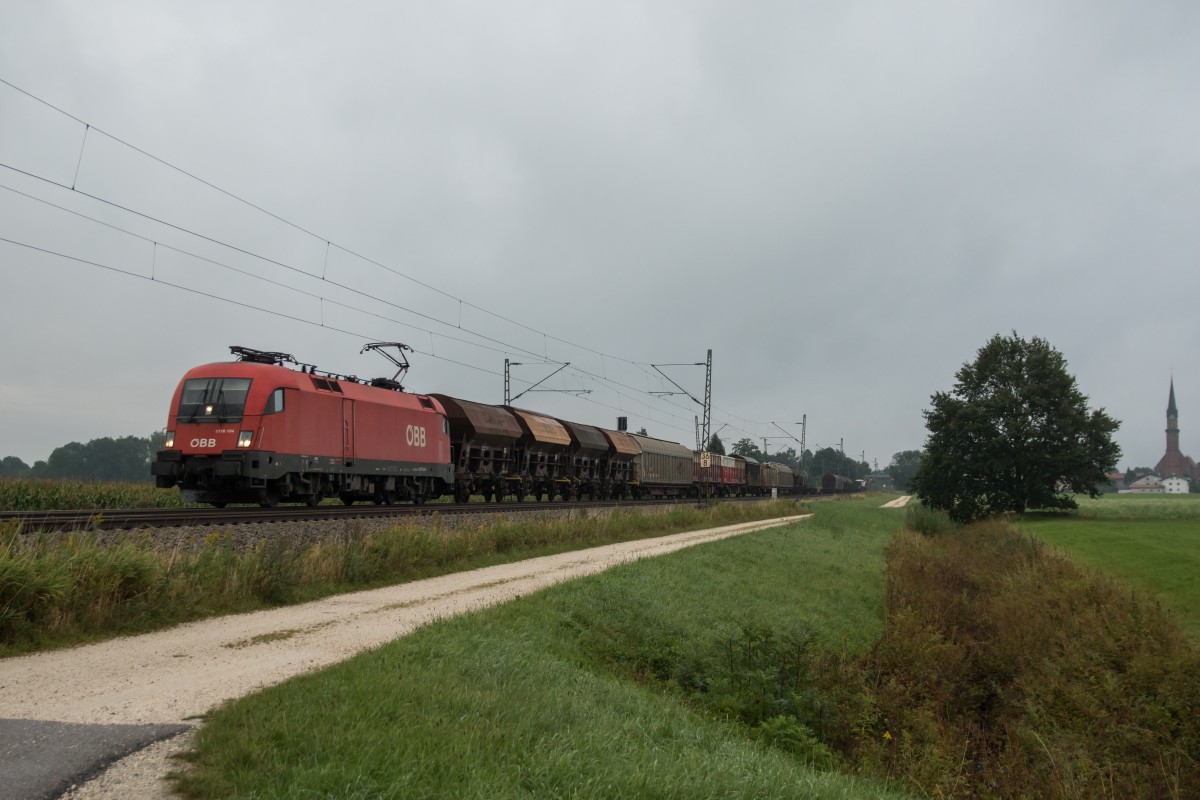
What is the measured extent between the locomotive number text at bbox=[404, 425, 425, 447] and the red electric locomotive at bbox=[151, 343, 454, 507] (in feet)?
3.77

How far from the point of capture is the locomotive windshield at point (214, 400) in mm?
19719

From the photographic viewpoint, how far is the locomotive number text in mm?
26627

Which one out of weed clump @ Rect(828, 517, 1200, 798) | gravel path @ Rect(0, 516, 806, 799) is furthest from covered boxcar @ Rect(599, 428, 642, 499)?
gravel path @ Rect(0, 516, 806, 799)

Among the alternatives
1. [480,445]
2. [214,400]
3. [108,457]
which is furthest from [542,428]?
[108,457]

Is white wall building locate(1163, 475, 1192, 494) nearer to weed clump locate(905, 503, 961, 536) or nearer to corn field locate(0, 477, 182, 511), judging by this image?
weed clump locate(905, 503, 961, 536)

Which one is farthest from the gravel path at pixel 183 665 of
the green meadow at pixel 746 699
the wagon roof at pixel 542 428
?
the wagon roof at pixel 542 428

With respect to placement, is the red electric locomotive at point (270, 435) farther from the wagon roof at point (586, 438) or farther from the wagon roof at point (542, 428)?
the wagon roof at point (586, 438)

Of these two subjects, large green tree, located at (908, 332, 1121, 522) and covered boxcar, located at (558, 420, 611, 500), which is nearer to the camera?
covered boxcar, located at (558, 420, 611, 500)

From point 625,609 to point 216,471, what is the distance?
429 inches

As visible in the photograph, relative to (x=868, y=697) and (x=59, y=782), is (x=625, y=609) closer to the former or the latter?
(x=868, y=697)

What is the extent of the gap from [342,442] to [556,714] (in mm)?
17188

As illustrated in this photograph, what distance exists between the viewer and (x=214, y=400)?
19.9m

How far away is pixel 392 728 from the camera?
604 cm

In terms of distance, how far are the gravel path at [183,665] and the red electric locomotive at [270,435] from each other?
7790 mm
